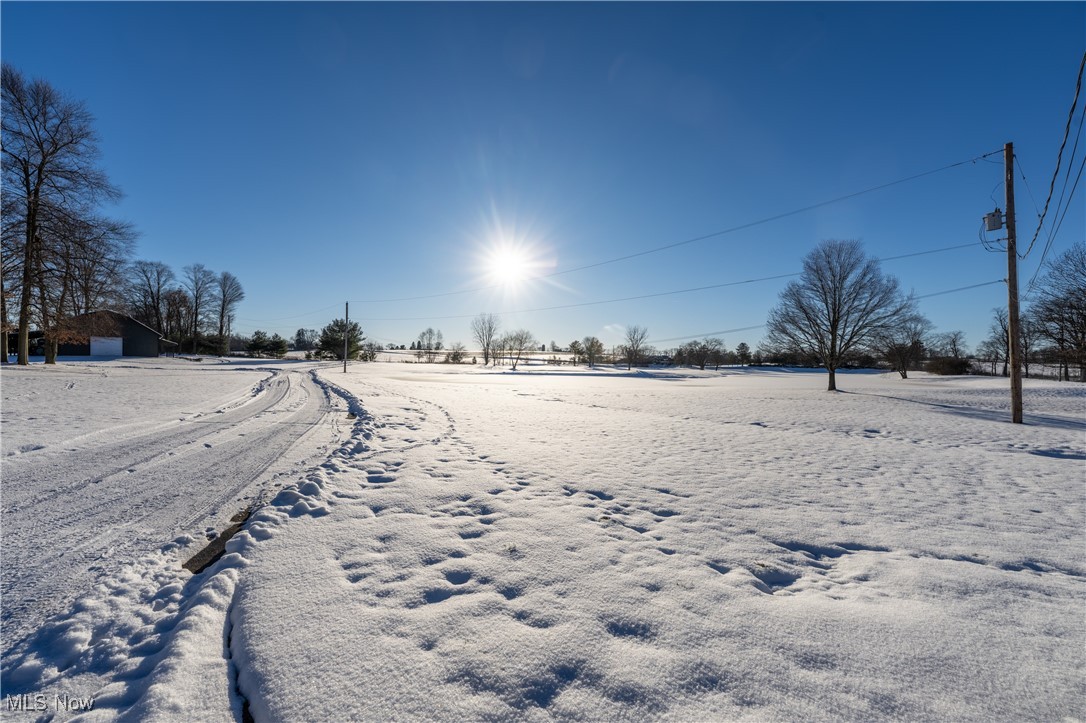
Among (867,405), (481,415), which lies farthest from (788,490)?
(867,405)

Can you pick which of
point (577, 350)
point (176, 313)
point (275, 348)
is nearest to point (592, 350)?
point (577, 350)

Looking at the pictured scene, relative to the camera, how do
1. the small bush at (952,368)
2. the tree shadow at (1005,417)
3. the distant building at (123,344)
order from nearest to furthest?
the tree shadow at (1005,417)
the small bush at (952,368)
the distant building at (123,344)

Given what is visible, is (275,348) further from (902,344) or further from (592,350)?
(902,344)

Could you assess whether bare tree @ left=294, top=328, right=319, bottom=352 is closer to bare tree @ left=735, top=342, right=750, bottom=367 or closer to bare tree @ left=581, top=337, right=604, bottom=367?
bare tree @ left=581, top=337, right=604, bottom=367

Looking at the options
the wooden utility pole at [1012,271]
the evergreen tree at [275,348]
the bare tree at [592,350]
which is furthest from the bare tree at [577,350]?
the wooden utility pole at [1012,271]

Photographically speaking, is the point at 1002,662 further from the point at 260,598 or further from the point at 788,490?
the point at 260,598

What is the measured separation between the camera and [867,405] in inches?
604

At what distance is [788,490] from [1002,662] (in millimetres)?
3120

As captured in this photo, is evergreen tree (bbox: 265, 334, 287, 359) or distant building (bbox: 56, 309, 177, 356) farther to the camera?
evergreen tree (bbox: 265, 334, 287, 359)

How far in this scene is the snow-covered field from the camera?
1.87 m

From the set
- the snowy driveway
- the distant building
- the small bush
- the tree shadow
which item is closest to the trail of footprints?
the snowy driveway

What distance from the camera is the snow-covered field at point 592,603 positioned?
73.7 inches

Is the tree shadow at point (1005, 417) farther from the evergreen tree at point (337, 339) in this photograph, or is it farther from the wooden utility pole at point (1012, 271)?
the evergreen tree at point (337, 339)

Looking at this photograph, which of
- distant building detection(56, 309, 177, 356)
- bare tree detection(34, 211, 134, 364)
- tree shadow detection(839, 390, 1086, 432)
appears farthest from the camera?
distant building detection(56, 309, 177, 356)
